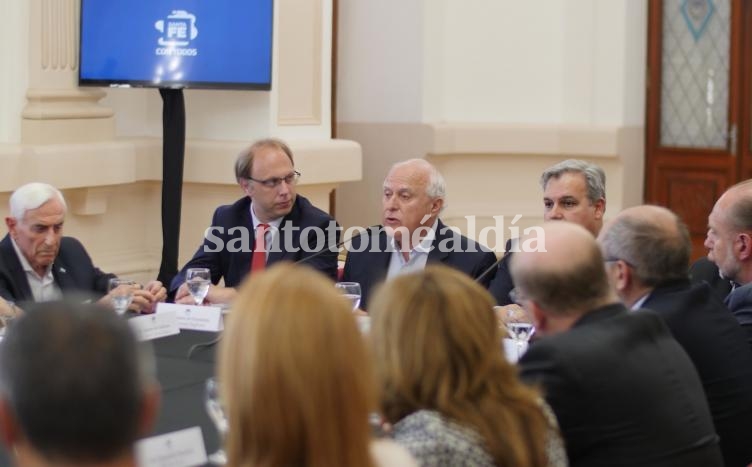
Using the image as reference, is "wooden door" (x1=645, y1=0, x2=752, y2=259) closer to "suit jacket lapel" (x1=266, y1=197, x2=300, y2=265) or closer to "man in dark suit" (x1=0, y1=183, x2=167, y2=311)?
"suit jacket lapel" (x1=266, y1=197, x2=300, y2=265)

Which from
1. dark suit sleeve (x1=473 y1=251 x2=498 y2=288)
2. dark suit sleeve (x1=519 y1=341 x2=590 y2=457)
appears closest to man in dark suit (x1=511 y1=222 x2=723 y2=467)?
dark suit sleeve (x1=519 y1=341 x2=590 y2=457)

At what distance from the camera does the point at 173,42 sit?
6.06m

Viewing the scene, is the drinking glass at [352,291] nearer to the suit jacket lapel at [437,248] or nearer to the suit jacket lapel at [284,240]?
the suit jacket lapel at [437,248]

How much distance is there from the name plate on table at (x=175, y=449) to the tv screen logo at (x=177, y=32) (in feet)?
13.2

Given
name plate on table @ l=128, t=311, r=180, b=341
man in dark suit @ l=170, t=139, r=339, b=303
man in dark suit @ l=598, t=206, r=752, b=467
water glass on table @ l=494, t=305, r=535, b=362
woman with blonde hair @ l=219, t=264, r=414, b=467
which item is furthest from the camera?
man in dark suit @ l=170, t=139, r=339, b=303

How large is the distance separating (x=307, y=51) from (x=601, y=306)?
4.61 metres

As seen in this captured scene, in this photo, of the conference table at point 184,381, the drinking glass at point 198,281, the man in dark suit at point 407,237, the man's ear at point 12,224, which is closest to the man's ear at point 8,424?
the conference table at point 184,381

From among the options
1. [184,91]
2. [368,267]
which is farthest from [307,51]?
[368,267]

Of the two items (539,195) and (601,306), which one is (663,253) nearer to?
(601,306)

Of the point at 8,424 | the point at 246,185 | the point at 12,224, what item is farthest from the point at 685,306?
the point at 12,224

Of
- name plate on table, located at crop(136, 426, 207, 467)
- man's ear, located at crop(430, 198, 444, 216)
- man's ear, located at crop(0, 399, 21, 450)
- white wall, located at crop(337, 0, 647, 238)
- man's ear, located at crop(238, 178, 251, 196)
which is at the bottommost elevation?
name plate on table, located at crop(136, 426, 207, 467)

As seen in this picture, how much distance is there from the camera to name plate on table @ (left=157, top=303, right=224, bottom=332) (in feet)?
11.4

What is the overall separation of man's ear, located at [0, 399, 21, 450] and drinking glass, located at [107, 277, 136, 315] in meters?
2.10

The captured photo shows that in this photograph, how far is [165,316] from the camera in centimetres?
339
